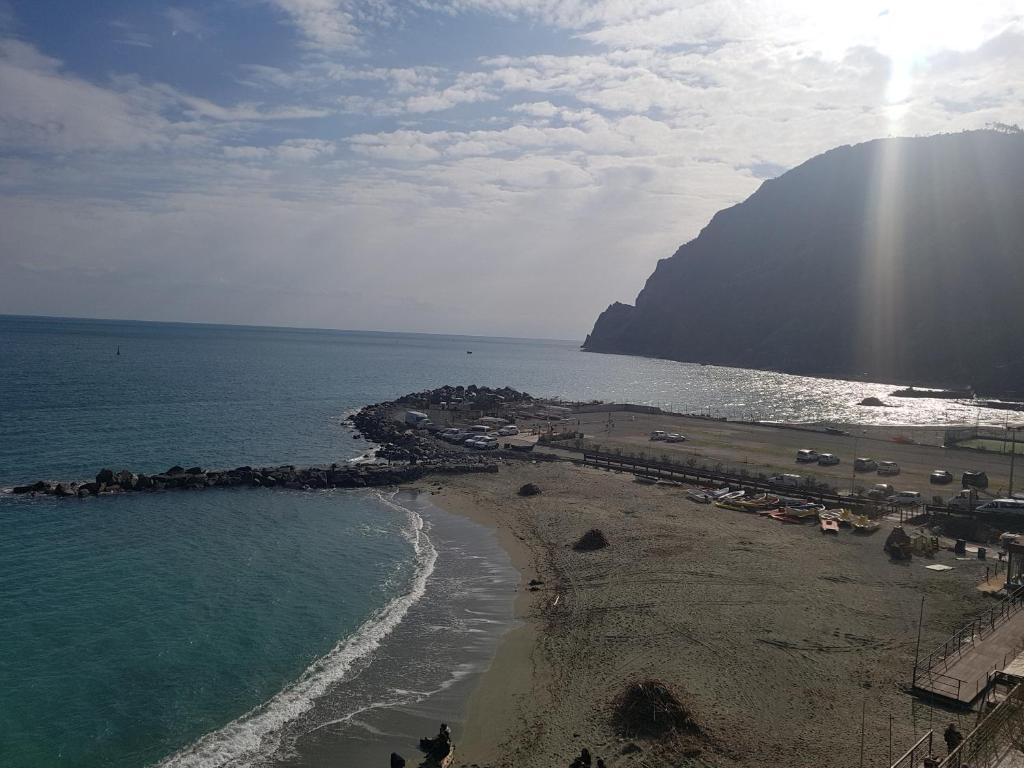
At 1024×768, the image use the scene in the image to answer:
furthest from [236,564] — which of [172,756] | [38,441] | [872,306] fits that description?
[872,306]

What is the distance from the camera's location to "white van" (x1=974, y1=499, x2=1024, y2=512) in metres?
37.4

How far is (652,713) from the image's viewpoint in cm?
1780

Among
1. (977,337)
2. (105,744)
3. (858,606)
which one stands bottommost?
(105,744)

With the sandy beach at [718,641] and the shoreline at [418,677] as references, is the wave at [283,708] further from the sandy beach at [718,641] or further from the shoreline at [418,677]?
the sandy beach at [718,641]

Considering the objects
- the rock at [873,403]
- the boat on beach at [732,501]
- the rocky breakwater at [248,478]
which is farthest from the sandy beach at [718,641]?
the rock at [873,403]

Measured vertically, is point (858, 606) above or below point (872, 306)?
below

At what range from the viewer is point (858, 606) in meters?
25.5

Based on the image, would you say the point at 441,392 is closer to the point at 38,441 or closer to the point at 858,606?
the point at 38,441

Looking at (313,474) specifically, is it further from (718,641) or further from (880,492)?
(880,492)

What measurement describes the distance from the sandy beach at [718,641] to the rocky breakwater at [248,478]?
17.2m

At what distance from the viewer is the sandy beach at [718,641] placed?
1733cm

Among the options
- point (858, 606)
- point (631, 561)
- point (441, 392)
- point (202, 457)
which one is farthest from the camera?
point (441, 392)

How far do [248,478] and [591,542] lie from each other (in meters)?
28.7

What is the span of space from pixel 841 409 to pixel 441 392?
224 feet
